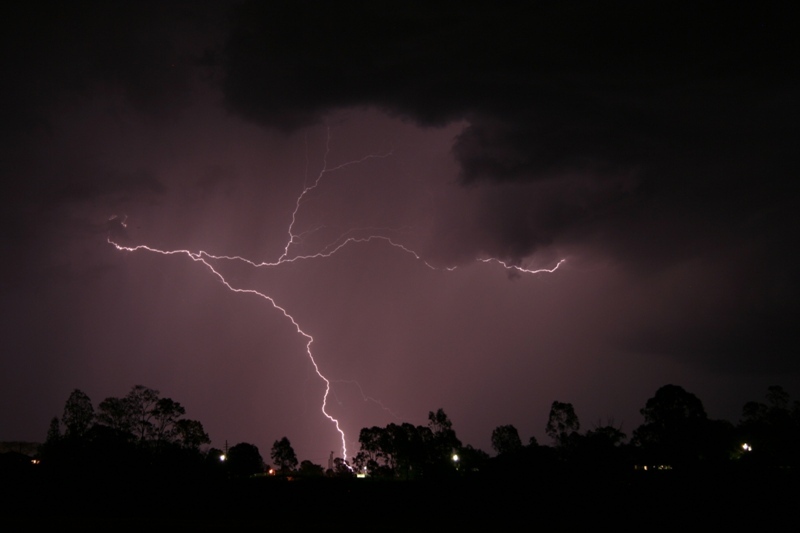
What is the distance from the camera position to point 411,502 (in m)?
22.5

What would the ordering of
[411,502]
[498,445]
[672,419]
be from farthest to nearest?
1. [498,445]
2. [672,419]
3. [411,502]

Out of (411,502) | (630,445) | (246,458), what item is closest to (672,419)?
(630,445)

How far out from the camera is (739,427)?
45188 millimetres

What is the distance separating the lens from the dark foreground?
1873cm

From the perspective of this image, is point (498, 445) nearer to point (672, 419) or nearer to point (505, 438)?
point (505, 438)

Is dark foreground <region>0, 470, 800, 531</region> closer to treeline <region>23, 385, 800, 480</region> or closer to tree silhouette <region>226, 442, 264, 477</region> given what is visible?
treeline <region>23, 385, 800, 480</region>

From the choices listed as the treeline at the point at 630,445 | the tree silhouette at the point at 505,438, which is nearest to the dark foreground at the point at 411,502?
the treeline at the point at 630,445

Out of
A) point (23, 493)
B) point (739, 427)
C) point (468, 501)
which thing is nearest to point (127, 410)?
point (23, 493)

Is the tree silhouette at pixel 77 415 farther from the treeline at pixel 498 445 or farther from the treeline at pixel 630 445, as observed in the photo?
the treeline at pixel 630 445

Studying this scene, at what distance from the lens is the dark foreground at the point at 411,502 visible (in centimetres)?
1873

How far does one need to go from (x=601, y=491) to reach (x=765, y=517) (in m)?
4.82

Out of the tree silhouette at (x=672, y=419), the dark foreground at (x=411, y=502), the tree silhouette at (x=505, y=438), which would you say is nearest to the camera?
the dark foreground at (x=411, y=502)

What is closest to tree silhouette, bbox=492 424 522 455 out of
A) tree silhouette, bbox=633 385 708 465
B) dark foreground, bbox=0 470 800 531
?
tree silhouette, bbox=633 385 708 465

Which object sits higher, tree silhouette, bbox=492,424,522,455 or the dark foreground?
tree silhouette, bbox=492,424,522,455
